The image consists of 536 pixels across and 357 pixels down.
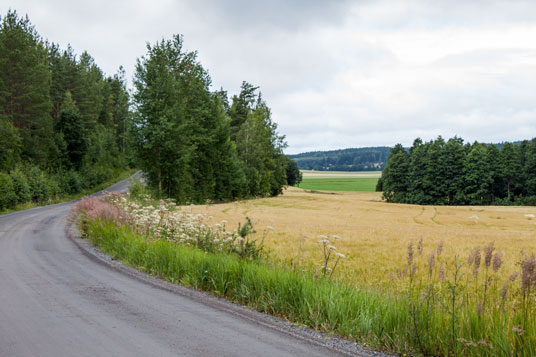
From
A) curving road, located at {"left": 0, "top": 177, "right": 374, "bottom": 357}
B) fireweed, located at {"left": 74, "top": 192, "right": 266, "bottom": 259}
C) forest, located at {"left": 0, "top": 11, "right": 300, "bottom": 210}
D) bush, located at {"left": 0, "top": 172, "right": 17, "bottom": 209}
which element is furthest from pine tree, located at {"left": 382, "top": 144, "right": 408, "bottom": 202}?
curving road, located at {"left": 0, "top": 177, "right": 374, "bottom": 357}

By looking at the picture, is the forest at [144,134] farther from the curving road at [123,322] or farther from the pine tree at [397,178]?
the pine tree at [397,178]

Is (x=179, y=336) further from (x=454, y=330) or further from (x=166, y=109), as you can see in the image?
(x=166, y=109)

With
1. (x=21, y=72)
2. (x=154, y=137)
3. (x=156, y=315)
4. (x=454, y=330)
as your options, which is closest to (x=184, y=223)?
(x=156, y=315)

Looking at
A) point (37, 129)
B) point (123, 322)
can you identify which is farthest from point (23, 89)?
point (123, 322)

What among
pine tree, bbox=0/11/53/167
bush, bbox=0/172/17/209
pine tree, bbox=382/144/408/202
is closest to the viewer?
bush, bbox=0/172/17/209

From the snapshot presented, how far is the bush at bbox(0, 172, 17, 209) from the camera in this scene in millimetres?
29189

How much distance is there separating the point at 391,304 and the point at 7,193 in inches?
1314

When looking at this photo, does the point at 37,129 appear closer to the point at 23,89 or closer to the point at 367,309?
the point at 23,89

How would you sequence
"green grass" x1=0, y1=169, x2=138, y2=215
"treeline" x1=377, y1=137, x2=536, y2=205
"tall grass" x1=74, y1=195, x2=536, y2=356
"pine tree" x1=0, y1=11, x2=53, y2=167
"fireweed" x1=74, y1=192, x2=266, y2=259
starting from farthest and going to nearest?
"treeline" x1=377, y1=137, x2=536, y2=205 → "pine tree" x1=0, y1=11, x2=53, y2=167 → "green grass" x1=0, y1=169, x2=138, y2=215 → "fireweed" x1=74, y1=192, x2=266, y2=259 → "tall grass" x1=74, y1=195, x2=536, y2=356

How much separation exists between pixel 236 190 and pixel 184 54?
2278cm

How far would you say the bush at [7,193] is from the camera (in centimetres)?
2919

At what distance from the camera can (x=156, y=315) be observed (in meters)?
6.27

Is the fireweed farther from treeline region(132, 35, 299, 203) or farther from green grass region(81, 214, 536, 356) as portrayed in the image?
treeline region(132, 35, 299, 203)

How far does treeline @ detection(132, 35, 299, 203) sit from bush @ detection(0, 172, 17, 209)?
10.5 metres
